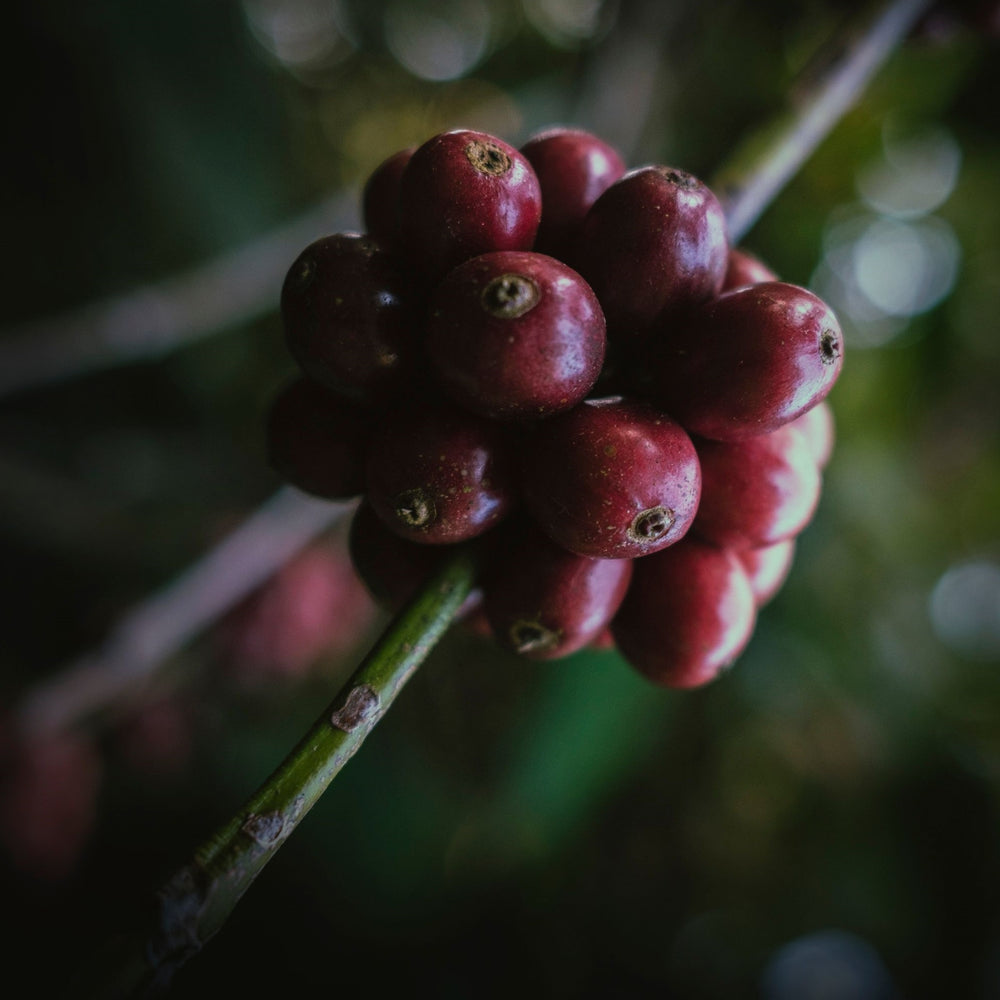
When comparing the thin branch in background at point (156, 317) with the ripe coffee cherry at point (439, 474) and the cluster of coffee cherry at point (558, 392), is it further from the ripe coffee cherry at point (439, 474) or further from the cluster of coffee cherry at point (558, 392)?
the ripe coffee cherry at point (439, 474)

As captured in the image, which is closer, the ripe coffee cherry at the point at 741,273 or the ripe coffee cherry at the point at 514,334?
the ripe coffee cherry at the point at 514,334

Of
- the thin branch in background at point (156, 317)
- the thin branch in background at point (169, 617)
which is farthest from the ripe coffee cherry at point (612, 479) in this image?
→ the thin branch in background at point (156, 317)

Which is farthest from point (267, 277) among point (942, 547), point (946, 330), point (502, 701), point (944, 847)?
point (944, 847)

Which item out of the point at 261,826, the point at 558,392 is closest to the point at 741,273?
the point at 558,392

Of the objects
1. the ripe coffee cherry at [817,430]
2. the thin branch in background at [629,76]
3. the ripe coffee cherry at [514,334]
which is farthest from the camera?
the thin branch in background at [629,76]

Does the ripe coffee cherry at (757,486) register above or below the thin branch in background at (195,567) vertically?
above

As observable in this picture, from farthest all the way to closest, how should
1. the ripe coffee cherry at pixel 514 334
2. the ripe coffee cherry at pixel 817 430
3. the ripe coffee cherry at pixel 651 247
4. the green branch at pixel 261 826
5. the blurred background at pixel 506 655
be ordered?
the blurred background at pixel 506 655 < the ripe coffee cherry at pixel 817 430 < the ripe coffee cherry at pixel 651 247 < the ripe coffee cherry at pixel 514 334 < the green branch at pixel 261 826

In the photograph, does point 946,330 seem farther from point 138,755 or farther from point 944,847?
point 138,755
